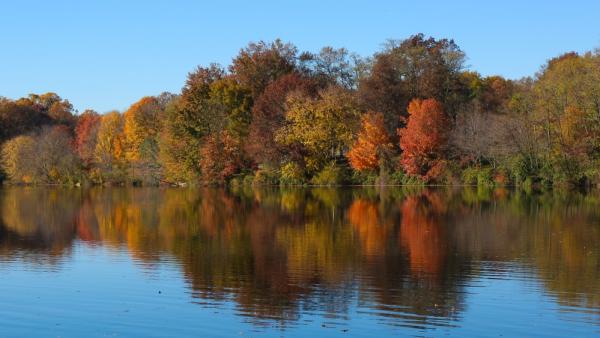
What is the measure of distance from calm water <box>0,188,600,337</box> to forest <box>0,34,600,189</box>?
86.9 ft

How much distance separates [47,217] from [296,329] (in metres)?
26.7

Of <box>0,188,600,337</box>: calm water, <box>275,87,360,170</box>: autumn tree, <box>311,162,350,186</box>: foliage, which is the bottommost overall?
<box>0,188,600,337</box>: calm water

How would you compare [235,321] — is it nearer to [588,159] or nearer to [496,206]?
[496,206]

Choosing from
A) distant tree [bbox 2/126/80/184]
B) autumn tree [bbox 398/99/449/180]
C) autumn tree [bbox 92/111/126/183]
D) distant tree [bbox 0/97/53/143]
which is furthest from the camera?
distant tree [bbox 0/97/53/143]

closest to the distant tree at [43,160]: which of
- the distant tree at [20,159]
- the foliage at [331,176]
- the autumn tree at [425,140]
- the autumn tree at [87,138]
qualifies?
the distant tree at [20,159]

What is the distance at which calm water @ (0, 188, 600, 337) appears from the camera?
1296cm

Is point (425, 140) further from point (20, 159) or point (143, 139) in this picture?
point (20, 159)

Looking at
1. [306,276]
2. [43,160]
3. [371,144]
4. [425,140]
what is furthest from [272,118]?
[306,276]

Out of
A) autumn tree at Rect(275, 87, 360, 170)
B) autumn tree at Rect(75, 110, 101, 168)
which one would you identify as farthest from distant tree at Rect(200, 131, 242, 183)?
autumn tree at Rect(75, 110, 101, 168)

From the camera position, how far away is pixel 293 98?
70062 millimetres

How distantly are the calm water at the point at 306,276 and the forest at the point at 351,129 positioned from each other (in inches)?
1043

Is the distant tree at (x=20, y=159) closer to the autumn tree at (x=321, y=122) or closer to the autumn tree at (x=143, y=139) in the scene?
the autumn tree at (x=143, y=139)

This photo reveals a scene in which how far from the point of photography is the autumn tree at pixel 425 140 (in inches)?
2547

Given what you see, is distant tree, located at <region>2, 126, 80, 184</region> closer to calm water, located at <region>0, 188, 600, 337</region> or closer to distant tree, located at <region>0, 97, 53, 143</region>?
distant tree, located at <region>0, 97, 53, 143</region>
